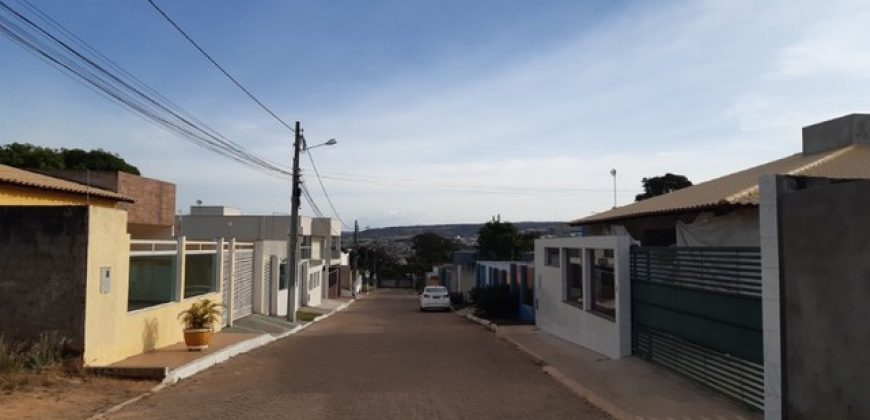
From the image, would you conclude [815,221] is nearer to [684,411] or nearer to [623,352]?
[684,411]

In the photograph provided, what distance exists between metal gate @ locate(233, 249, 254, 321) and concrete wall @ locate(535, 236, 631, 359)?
970 centimetres

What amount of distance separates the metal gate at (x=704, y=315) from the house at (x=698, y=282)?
1 cm

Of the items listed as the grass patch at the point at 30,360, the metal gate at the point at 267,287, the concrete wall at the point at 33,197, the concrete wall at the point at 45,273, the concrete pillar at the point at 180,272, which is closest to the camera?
the grass patch at the point at 30,360

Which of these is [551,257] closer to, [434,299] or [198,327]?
[198,327]

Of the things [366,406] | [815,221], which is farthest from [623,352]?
[815,221]

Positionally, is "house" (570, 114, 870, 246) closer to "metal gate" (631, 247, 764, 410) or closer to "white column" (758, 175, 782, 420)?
"metal gate" (631, 247, 764, 410)

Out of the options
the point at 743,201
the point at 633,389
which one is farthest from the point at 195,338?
the point at 743,201

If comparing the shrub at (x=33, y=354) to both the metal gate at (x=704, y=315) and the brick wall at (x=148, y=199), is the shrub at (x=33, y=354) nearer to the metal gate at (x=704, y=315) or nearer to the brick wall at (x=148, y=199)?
the metal gate at (x=704, y=315)

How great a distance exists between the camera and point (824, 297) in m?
6.27

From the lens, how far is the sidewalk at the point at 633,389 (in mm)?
8609

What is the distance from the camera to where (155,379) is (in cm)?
1103

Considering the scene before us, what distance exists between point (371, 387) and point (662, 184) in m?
38.3

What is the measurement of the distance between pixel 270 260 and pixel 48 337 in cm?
1770

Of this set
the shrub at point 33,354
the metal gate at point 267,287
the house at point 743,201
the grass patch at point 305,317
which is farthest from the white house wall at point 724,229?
the grass patch at point 305,317
